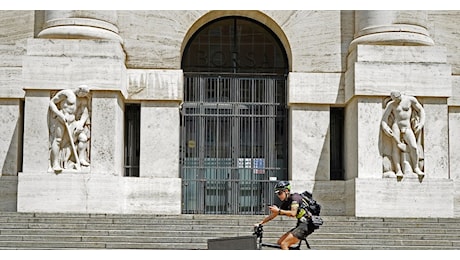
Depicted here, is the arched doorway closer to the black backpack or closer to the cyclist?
the black backpack

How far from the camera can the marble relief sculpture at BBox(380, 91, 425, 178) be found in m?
18.7

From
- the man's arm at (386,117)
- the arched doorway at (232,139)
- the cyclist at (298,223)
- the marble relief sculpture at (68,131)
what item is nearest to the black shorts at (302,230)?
the cyclist at (298,223)

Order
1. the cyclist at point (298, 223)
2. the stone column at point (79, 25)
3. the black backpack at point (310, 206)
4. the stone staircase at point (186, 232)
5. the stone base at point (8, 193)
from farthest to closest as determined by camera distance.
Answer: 1. the stone base at point (8, 193)
2. the stone column at point (79, 25)
3. the stone staircase at point (186, 232)
4. the black backpack at point (310, 206)
5. the cyclist at point (298, 223)

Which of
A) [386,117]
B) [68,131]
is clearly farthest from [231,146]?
[68,131]

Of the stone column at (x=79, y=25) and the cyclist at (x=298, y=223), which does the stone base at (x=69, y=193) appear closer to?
the stone column at (x=79, y=25)

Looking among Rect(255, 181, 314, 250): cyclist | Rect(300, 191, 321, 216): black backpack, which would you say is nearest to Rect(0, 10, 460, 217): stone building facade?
Rect(300, 191, 321, 216): black backpack

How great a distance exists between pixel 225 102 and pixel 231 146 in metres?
1.11

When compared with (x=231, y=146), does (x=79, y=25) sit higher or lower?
higher

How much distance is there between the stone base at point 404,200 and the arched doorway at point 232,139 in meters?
2.88

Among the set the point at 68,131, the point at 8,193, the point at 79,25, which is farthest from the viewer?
the point at 8,193

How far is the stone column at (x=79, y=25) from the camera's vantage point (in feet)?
62.7

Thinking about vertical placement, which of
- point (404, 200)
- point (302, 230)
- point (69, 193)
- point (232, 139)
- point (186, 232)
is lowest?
point (186, 232)

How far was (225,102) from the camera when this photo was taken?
21.0 m

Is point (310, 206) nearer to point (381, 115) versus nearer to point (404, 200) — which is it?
point (404, 200)
